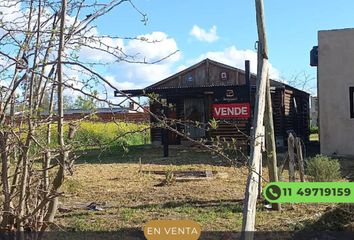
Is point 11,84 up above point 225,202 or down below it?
above

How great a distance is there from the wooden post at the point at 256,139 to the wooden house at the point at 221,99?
12.7m

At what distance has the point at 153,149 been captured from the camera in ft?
73.5

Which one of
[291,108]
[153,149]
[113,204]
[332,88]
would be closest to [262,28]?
[113,204]

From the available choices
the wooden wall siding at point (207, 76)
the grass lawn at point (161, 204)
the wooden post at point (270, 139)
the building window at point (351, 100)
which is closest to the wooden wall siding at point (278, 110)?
the wooden wall siding at point (207, 76)

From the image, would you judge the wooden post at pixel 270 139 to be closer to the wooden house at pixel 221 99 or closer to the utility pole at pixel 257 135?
the utility pole at pixel 257 135

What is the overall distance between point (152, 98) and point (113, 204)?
5.68 metres

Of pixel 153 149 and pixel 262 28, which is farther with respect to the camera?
pixel 153 149

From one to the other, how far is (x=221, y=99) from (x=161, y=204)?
38.4ft

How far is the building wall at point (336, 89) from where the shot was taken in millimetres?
16344

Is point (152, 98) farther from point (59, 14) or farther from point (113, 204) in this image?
point (113, 204)

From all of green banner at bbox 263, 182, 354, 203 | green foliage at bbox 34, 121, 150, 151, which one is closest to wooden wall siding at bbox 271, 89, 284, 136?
green banner at bbox 263, 182, 354, 203

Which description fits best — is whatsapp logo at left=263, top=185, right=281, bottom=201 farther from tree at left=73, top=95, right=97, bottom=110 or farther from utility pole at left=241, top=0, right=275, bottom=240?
tree at left=73, top=95, right=97, bottom=110

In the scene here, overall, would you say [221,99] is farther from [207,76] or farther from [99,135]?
[99,135]

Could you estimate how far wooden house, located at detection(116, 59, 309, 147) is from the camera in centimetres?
1919
